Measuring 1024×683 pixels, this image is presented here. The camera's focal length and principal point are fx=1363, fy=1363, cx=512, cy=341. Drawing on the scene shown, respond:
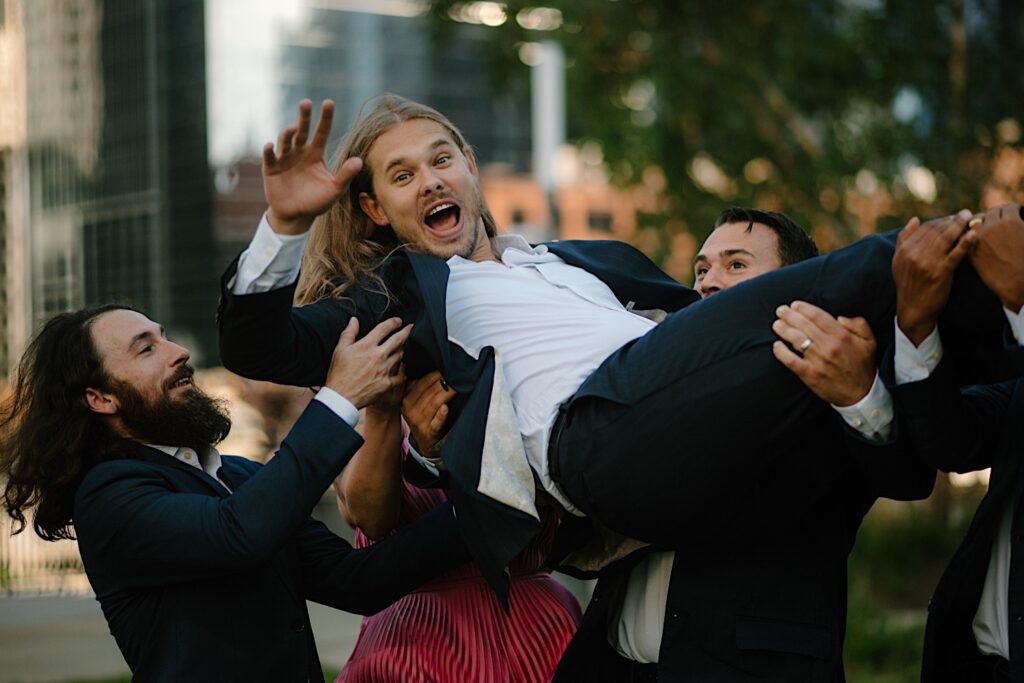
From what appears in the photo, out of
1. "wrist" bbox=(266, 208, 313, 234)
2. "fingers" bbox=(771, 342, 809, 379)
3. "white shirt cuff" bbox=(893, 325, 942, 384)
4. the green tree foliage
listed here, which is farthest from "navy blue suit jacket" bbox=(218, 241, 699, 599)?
the green tree foliage

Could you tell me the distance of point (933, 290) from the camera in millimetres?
2594

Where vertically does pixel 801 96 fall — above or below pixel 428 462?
below

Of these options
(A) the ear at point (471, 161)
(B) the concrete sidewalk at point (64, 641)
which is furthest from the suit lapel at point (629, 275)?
(B) the concrete sidewalk at point (64, 641)

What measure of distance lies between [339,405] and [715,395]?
97 cm

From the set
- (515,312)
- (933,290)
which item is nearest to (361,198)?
(515,312)

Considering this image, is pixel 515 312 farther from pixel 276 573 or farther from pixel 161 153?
pixel 161 153

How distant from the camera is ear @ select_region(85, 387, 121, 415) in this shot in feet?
11.4

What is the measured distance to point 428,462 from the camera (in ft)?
11.6

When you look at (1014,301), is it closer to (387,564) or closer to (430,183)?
(430,183)

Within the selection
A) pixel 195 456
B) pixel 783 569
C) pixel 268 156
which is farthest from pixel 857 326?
pixel 195 456

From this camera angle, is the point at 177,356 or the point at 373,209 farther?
the point at 373,209

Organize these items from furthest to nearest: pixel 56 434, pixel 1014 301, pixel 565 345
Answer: pixel 56 434, pixel 565 345, pixel 1014 301

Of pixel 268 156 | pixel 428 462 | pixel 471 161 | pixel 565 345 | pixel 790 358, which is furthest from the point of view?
pixel 471 161

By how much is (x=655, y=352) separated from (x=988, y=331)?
0.67 m
